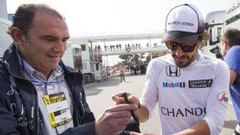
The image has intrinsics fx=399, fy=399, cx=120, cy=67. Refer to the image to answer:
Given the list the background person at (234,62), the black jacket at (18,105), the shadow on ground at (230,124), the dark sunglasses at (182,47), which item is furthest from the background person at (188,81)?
the shadow on ground at (230,124)

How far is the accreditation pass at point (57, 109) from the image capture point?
7.18ft

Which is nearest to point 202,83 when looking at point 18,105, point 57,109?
point 57,109

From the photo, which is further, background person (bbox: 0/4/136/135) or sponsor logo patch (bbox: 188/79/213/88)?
sponsor logo patch (bbox: 188/79/213/88)

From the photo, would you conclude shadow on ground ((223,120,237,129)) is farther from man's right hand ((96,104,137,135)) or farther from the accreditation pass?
man's right hand ((96,104,137,135))

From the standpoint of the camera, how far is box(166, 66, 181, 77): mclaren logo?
2674 mm

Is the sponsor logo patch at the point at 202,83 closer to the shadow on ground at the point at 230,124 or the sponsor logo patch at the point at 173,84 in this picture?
the sponsor logo patch at the point at 173,84

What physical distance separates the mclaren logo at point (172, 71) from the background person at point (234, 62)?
1241 millimetres

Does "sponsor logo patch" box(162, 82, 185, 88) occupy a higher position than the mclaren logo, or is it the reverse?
the mclaren logo

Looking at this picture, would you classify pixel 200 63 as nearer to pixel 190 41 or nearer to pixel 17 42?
pixel 190 41

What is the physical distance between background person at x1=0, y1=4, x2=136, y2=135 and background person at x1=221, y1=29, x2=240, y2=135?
1783mm

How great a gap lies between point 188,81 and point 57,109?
893mm

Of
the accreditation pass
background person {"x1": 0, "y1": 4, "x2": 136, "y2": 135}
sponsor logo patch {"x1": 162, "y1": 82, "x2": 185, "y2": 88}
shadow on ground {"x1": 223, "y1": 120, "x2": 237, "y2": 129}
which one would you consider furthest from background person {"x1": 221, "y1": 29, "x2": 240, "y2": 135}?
shadow on ground {"x1": 223, "y1": 120, "x2": 237, "y2": 129}

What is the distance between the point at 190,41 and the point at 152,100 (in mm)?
510

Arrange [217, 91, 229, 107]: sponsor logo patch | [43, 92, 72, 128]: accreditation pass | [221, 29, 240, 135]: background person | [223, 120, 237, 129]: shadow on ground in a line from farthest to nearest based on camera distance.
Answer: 1. [223, 120, 237, 129]: shadow on ground
2. [221, 29, 240, 135]: background person
3. [217, 91, 229, 107]: sponsor logo patch
4. [43, 92, 72, 128]: accreditation pass
